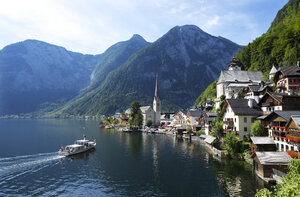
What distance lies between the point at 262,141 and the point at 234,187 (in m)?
17.3

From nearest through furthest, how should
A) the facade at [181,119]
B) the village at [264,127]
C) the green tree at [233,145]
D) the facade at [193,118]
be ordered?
the village at [264,127] < the green tree at [233,145] < the facade at [193,118] < the facade at [181,119]

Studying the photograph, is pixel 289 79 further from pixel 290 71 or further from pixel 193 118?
pixel 193 118

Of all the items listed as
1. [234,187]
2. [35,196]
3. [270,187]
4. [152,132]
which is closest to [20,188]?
[35,196]

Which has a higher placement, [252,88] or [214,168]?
[252,88]

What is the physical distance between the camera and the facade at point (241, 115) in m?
59.4

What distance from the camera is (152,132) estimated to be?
13038 cm

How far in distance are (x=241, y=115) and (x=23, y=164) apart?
204ft

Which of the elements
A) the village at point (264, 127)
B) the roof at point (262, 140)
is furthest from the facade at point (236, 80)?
the roof at point (262, 140)

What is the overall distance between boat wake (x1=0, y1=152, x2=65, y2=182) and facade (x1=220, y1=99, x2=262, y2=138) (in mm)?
53732

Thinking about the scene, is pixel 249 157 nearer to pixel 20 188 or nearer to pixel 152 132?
pixel 20 188

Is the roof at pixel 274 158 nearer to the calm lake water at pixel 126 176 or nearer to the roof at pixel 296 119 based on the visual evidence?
the calm lake water at pixel 126 176

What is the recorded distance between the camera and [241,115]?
5944 centimetres

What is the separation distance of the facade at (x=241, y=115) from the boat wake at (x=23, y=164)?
53732 mm

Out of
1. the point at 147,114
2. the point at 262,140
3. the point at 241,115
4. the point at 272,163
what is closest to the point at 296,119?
the point at 272,163
